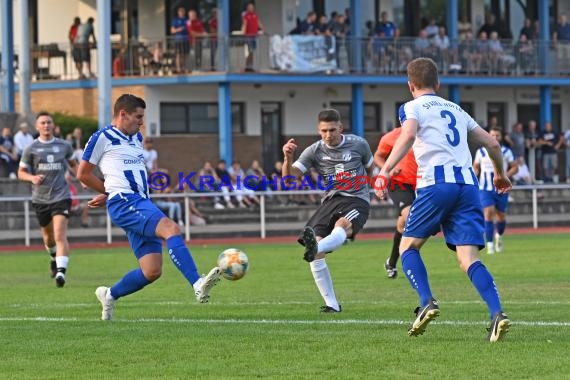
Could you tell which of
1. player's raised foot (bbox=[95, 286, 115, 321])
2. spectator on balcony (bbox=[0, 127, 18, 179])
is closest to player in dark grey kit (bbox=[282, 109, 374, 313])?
player's raised foot (bbox=[95, 286, 115, 321])

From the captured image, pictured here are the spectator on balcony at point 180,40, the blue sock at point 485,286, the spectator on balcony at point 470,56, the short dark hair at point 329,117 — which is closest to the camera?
the blue sock at point 485,286

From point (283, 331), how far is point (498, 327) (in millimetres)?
1986

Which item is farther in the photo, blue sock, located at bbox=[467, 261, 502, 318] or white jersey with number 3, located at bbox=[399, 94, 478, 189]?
white jersey with number 3, located at bbox=[399, 94, 478, 189]

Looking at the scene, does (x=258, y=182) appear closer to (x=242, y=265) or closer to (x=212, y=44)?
(x=212, y=44)

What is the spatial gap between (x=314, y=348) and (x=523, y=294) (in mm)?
5461

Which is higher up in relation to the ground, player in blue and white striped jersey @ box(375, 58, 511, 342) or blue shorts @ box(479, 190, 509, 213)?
player in blue and white striped jersey @ box(375, 58, 511, 342)

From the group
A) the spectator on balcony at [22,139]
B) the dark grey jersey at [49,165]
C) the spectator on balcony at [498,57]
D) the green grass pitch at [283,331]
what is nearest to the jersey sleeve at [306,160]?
the green grass pitch at [283,331]

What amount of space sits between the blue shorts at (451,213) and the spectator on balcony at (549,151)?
108 feet

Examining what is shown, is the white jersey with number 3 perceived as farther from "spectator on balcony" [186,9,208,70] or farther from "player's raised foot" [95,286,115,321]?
"spectator on balcony" [186,9,208,70]

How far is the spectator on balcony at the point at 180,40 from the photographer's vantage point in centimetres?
4028

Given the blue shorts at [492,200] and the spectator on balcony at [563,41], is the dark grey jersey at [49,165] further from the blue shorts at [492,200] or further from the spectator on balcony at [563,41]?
the spectator on balcony at [563,41]

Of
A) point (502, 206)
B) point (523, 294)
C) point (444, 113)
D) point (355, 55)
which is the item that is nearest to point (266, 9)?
point (355, 55)

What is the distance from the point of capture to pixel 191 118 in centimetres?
4331

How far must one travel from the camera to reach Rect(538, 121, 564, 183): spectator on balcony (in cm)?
4283
